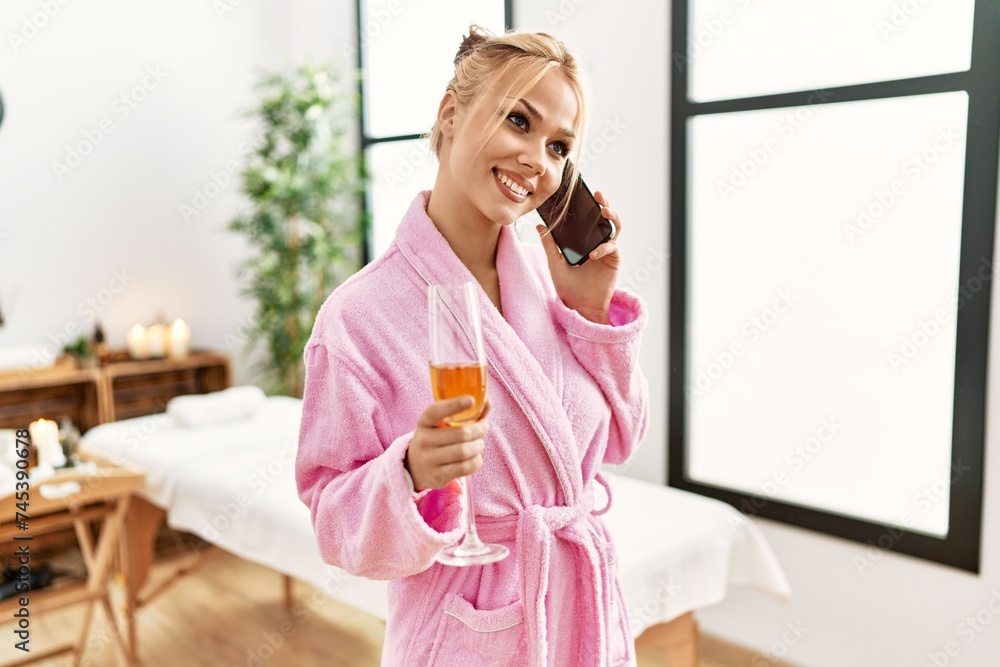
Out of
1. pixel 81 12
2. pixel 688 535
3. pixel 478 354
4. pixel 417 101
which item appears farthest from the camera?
pixel 417 101

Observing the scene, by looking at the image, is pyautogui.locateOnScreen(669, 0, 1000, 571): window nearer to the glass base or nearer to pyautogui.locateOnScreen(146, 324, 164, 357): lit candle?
the glass base

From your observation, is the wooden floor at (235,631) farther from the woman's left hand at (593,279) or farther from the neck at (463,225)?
the neck at (463,225)

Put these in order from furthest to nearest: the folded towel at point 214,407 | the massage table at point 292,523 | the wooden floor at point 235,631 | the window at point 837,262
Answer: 1. the folded towel at point 214,407
2. the wooden floor at point 235,631
3. the window at point 837,262
4. the massage table at point 292,523

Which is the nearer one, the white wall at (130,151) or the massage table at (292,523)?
the massage table at (292,523)

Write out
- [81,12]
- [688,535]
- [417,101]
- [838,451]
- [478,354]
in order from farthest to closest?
[417,101], [81,12], [838,451], [688,535], [478,354]

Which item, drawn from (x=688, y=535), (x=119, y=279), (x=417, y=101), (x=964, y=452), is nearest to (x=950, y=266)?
(x=964, y=452)

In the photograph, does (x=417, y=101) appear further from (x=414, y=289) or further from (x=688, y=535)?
(x=414, y=289)

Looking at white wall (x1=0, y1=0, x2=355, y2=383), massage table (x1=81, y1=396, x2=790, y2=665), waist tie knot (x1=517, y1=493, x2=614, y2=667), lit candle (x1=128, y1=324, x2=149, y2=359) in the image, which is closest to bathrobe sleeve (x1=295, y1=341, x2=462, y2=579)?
waist tie knot (x1=517, y1=493, x2=614, y2=667)

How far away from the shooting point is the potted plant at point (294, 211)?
12.0 ft

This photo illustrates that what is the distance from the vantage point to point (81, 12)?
351cm

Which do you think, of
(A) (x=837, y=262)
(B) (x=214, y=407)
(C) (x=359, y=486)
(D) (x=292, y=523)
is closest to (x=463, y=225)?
(C) (x=359, y=486)

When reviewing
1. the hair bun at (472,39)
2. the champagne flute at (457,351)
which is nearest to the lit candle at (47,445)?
the hair bun at (472,39)

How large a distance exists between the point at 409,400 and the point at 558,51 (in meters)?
0.49

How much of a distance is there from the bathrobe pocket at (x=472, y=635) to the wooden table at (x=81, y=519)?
5.49 ft
